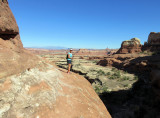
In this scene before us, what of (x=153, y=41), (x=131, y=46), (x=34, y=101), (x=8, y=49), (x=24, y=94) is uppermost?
(x=153, y=41)

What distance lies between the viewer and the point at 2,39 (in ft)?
10.8

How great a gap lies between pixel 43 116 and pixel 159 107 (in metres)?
7.89

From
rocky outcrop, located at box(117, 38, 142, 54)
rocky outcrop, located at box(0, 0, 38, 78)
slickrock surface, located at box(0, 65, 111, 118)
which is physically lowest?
slickrock surface, located at box(0, 65, 111, 118)

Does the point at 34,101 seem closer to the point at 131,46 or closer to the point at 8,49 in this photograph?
the point at 8,49

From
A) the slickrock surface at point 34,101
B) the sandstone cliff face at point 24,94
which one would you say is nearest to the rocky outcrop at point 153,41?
the slickrock surface at point 34,101

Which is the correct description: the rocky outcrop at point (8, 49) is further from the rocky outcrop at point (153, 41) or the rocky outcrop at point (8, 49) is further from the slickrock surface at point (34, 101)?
the rocky outcrop at point (153, 41)

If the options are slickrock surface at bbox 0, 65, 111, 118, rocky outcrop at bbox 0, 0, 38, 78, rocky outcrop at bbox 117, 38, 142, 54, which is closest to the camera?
slickrock surface at bbox 0, 65, 111, 118

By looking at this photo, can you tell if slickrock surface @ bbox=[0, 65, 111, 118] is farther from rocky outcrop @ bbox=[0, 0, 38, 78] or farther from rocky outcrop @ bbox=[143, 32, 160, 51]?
rocky outcrop @ bbox=[143, 32, 160, 51]

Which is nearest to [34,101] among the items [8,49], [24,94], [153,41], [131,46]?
[24,94]

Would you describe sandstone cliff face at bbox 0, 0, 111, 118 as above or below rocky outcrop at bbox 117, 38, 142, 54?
below

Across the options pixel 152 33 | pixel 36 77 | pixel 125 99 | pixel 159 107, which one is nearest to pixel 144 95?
pixel 125 99

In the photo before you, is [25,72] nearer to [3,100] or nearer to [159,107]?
[3,100]

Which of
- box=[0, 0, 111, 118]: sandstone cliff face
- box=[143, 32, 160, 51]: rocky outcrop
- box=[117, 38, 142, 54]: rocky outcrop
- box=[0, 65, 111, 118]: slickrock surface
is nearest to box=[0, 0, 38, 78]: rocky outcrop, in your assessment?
box=[0, 0, 111, 118]: sandstone cliff face

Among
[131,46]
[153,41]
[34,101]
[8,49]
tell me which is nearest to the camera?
[34,101]
